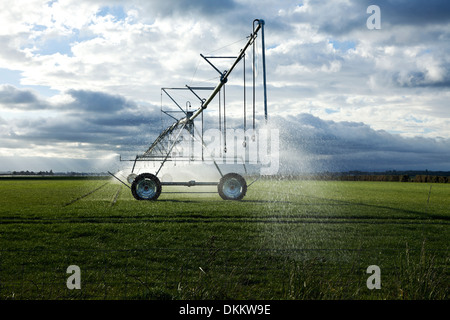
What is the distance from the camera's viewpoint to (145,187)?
21.1 metres

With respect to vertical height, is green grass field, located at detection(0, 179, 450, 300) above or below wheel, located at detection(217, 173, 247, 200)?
below

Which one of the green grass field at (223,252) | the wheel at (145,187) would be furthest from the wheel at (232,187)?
the wheel at (145,187)

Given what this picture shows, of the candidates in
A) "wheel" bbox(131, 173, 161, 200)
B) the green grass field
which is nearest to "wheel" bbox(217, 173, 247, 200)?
the green grass field

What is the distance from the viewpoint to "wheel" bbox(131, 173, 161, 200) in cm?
2081

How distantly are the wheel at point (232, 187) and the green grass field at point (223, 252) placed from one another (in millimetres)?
2667

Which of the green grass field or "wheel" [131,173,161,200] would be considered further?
"wheel" [131,173,161,200]

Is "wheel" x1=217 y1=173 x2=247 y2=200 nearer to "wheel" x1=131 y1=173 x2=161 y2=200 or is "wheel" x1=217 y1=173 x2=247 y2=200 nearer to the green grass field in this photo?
the green grass field

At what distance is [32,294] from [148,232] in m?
5.44

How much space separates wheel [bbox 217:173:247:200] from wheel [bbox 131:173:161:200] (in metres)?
3.02

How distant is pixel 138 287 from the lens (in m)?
7.21

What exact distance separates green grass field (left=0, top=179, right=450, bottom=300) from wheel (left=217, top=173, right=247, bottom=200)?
2667 millimetres

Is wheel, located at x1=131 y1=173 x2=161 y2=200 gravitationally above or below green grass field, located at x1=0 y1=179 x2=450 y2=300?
above
